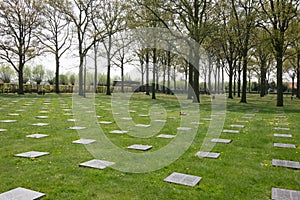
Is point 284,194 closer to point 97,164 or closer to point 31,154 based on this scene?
point 97,164

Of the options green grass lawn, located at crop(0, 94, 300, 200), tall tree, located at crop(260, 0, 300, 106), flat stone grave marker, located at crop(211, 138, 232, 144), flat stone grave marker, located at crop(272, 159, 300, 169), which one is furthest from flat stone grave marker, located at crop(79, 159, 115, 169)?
tall tree, located at crop(260, 0, 300, 106)

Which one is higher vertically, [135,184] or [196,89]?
[196,89]

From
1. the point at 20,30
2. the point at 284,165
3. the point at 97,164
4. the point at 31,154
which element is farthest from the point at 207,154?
the point at 20,30

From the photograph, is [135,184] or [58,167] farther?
[58,167]

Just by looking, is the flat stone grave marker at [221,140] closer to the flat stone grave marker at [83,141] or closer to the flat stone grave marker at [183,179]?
the flat stone grave marker at [183,179]

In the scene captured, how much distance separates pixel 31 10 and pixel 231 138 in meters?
26.1

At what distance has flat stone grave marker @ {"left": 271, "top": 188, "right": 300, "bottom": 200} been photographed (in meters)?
2.82

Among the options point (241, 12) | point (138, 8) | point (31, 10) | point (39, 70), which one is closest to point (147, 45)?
point (138, 8)

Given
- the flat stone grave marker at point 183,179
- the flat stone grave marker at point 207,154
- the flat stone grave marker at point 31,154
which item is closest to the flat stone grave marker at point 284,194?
the flat stone grave marker at point 183,179

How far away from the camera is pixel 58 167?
368 cm

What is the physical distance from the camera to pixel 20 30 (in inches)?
1013

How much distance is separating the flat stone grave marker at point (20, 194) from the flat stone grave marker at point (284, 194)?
8.28 feet

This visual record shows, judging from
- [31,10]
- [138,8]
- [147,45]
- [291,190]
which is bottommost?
[291,190]

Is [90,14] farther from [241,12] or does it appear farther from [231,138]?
[231,138]
